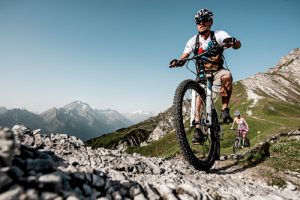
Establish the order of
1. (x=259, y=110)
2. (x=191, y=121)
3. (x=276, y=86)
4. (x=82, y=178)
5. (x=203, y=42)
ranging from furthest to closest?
(x=276, y=86) → (x=259, y=110) → (x=203, y=42) → (x=191, y=121) → (x=82, y=178)

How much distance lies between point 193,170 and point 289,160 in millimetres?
5586

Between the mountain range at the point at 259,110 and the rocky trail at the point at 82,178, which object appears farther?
the mountain range at the point at 259,110

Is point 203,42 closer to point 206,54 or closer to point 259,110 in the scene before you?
point 206,54

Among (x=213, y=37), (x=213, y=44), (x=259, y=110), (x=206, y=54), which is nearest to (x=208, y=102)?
(x=206, y=54)

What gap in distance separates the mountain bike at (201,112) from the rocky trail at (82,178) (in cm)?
82

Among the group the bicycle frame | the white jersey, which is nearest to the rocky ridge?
the white jersey

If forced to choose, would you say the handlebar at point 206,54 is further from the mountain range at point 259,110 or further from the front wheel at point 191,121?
the mountain range at point 259,110

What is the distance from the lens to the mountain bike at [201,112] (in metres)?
8.00

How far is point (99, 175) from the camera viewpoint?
4812 millimetres

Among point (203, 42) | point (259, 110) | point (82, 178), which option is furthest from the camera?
point (259, 110)

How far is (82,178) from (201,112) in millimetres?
5568

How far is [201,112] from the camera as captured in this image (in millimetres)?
9016

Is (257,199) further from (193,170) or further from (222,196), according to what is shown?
(193,170)

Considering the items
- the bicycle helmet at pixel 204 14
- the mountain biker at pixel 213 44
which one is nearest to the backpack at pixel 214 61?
the mountain biker at pixel 213 44
